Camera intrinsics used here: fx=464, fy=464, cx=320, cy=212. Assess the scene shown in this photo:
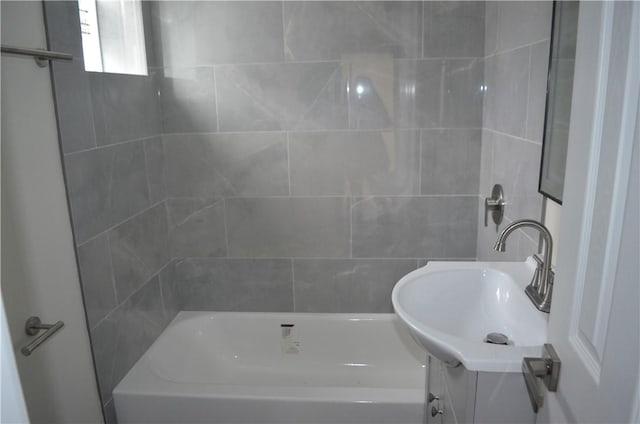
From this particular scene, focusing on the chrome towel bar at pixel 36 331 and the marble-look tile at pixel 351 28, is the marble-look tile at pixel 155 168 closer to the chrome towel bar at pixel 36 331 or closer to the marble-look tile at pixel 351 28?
the marble-look tile at pixel 351 28

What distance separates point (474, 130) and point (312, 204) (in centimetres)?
88

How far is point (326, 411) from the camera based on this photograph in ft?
6.05

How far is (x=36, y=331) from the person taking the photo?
1.38 m

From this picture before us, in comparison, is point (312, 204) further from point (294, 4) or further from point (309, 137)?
point (294, 4)

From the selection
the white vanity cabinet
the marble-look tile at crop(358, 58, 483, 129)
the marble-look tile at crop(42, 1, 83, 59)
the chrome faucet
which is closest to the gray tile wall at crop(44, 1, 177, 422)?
the marble-look tile at crop(42, 1, 83, 59)

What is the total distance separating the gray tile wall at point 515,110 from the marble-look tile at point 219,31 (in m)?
0.99

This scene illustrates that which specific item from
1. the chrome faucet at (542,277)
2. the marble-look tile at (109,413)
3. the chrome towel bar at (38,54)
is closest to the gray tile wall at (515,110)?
the chrome faucet at (542,277)

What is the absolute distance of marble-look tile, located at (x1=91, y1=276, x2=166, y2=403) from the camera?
182 cm

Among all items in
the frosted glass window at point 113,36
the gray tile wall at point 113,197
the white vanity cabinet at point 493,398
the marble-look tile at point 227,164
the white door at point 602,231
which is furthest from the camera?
the marble-look tile at point 227,164

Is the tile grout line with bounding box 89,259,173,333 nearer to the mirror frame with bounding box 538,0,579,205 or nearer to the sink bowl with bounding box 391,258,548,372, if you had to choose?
the sink bowl with bounding box 391,258,548,372

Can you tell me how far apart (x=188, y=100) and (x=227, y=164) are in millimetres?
371

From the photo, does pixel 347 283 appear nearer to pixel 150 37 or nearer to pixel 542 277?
pixel 542 277

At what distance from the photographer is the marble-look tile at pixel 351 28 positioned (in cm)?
216

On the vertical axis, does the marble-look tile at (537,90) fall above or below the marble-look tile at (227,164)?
above
